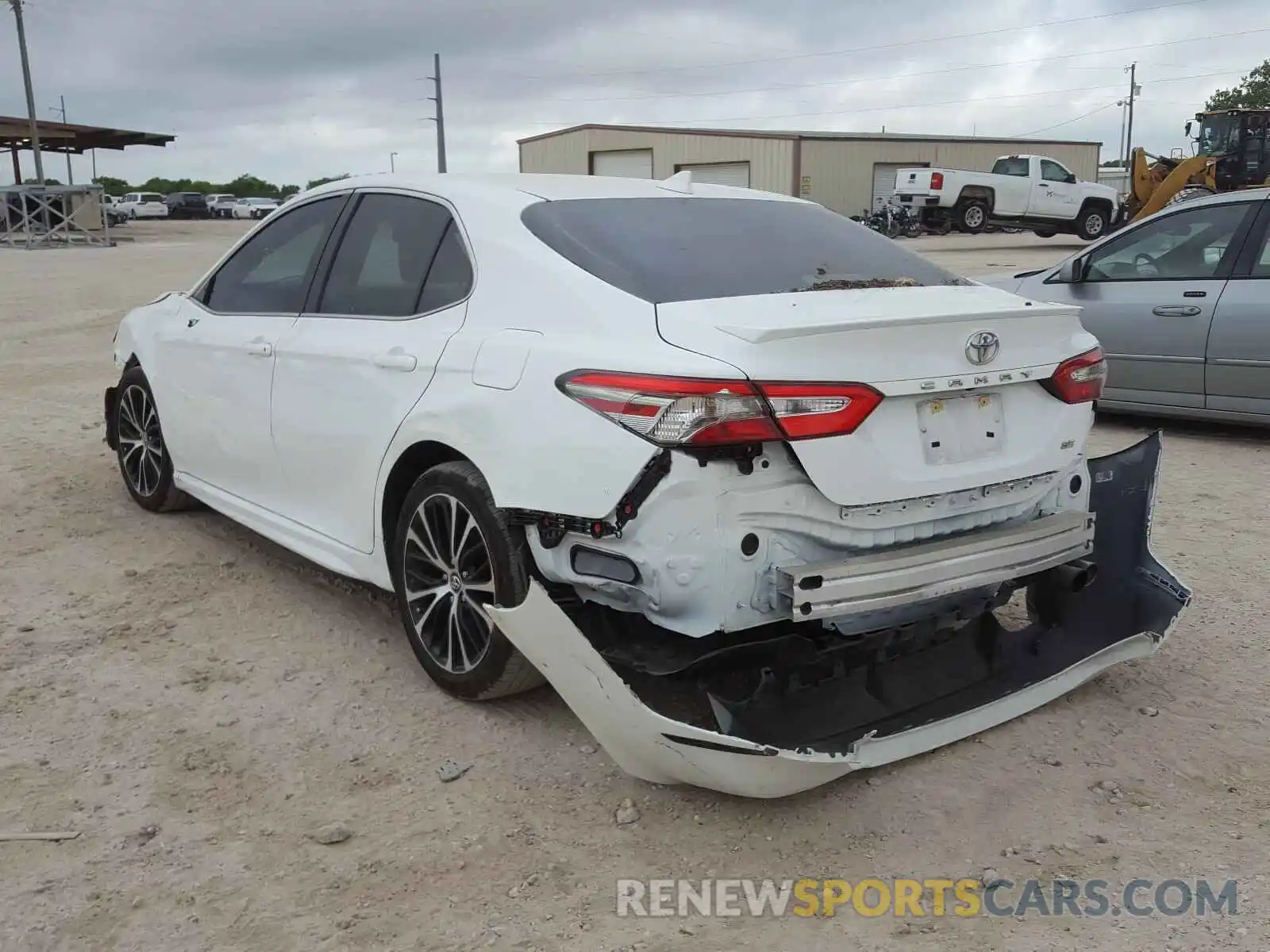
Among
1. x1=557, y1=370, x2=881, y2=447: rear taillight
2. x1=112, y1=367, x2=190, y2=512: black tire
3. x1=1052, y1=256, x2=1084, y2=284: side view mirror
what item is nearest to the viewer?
x1=557, y1=370, x2=881, y2=447: rear taillight

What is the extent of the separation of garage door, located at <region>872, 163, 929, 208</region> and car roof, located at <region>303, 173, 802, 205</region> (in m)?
43.1

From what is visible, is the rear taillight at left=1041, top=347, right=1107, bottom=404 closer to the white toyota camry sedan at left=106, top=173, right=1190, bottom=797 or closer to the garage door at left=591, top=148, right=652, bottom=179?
the white toyota camry sedan at left=106, top=173, right=1190, bottom=797

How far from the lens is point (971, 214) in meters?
29.1

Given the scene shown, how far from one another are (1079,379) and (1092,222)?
29.0m

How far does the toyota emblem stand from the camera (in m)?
3.21

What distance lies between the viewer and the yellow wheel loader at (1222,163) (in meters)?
25.3

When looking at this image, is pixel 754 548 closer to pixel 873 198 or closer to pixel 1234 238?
pixel 1234 238

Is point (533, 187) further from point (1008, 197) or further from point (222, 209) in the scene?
point (222, 209)

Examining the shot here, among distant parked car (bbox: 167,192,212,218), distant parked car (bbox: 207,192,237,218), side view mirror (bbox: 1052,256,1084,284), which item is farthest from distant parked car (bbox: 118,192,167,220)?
side view mirror (bbox: 1052,256,1084,284)

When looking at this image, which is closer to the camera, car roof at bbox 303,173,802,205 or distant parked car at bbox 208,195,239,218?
car roof at bbox 303,173,802,205

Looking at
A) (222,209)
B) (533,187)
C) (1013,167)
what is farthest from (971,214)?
(222,209)

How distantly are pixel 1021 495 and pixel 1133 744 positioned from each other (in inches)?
33.5

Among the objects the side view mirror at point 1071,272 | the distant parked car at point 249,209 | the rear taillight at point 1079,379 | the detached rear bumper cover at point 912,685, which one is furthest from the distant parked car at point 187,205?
the rear taillight at point 1079,379

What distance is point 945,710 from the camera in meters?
3.29
